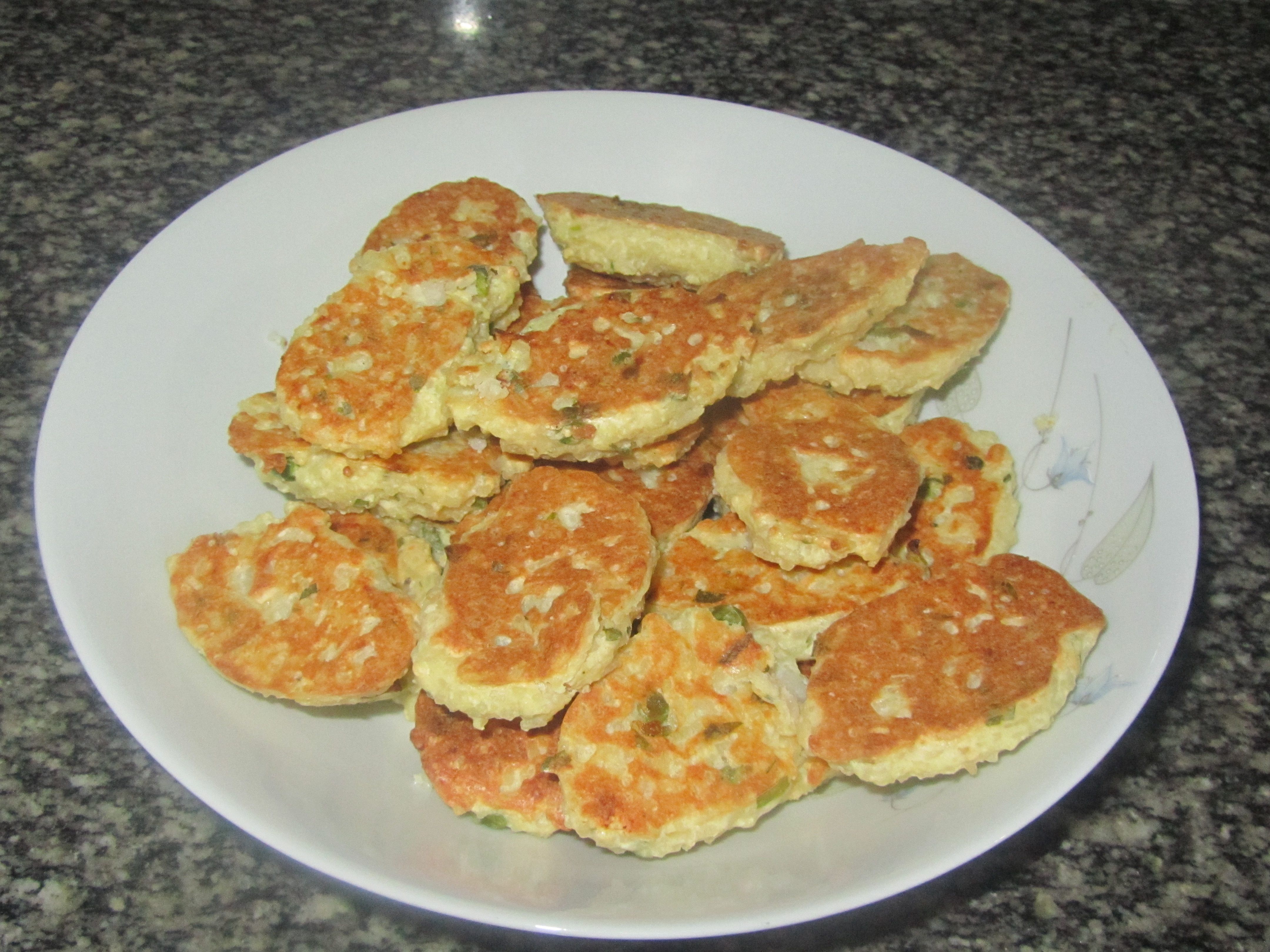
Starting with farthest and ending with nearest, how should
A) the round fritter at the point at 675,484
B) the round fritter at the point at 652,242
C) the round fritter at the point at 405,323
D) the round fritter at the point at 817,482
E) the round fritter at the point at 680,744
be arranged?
the round fritter at the point at 652,242, the round fritter at the point at 675,484, the round fritter at the point at 405,323, the round fritter at the point at 817,482, the round fritter at the point at 680,744

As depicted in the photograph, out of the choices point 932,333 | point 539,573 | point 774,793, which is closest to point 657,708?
point 774,793

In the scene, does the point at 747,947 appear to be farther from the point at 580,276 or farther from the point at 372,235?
the point at 372,235

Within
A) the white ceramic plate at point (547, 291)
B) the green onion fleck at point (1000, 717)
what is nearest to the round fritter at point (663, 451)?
the white ceramic plate at point (547, 291)

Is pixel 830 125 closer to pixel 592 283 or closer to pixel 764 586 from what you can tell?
pixel 592 283

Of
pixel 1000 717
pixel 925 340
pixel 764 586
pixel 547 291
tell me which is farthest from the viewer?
pixel 547 291

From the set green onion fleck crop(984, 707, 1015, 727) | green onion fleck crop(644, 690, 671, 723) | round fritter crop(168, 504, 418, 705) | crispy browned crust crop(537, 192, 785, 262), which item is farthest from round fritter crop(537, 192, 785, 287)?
green onion fleck crop(984, 707, 1015, 727)

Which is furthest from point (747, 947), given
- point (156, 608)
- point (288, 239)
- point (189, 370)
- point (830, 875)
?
point (288, 239)

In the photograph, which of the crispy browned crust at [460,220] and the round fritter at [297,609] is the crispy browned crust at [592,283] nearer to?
the crispy browned crust at [460,220]

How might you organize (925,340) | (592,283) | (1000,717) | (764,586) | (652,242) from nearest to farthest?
(1000,717) → (764,586) → (925,340) → (652,242) → (592,283)
